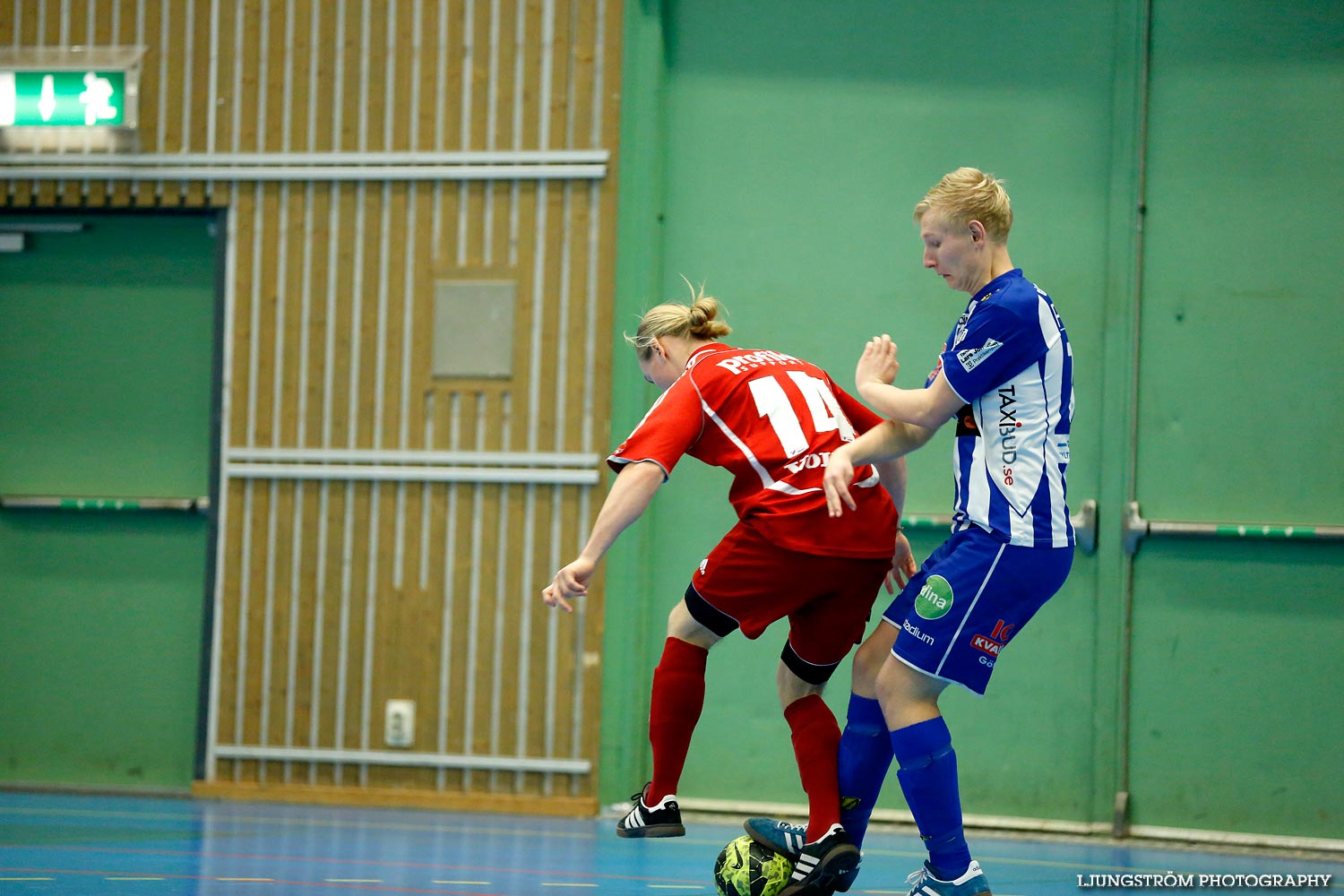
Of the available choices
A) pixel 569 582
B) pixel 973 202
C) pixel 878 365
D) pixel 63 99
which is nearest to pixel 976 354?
pixel 878 365

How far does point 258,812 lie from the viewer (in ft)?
17.9

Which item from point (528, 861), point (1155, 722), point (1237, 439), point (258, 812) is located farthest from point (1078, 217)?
point (258, 812)

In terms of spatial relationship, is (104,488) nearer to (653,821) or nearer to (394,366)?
(394,366)

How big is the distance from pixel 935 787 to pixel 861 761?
32cm

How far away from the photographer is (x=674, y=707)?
3510 millimetres

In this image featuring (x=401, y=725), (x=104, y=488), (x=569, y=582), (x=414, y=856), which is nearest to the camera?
(x=569, y=582)

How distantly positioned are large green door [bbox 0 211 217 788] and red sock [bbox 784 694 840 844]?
3808mm

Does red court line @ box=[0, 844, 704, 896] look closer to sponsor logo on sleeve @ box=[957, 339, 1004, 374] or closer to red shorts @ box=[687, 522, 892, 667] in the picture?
red shorts @ box=[687, 522, 892, 667]

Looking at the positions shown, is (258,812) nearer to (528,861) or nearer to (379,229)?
(528,861)

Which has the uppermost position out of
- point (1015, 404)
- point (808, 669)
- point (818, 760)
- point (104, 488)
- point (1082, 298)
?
point (1082, 298)

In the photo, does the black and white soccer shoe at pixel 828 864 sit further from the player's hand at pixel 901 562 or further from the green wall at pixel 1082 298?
the green wall at pixel 1082 298

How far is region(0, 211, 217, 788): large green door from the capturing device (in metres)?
6.25

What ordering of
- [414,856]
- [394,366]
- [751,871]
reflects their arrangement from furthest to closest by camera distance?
[394,366]
[414,856]
[751,871]

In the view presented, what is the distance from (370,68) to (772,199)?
196 centimetres
